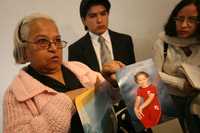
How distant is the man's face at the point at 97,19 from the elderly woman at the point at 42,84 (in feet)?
1.95

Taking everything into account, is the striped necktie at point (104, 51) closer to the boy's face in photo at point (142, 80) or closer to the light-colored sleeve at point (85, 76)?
the light-colored sleeve at point (85, 76)

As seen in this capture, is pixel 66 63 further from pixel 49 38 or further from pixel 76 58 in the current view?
pixel 76 58

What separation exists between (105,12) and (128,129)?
38.7 inches

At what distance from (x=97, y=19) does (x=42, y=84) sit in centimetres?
83

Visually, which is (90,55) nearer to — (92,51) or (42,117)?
(92,51)

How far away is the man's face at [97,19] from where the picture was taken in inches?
70.7

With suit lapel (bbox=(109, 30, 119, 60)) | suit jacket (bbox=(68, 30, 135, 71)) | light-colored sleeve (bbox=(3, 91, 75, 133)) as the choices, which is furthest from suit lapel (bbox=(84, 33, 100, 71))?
light-colored sleeve (bbox=(3, 91, 75, 133))

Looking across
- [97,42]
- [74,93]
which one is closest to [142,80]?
[74,93]

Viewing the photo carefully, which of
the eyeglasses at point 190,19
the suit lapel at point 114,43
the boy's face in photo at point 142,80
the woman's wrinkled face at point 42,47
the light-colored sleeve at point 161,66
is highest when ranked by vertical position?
the woman's wrinkled face at point 42,47

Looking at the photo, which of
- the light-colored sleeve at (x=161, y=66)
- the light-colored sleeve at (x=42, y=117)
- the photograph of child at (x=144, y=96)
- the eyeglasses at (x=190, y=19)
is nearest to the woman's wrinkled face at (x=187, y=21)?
the eyeglasses at (x=190, y=19)

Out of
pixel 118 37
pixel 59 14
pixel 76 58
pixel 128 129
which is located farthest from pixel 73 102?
pixel 59 14

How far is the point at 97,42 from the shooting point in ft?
6.17

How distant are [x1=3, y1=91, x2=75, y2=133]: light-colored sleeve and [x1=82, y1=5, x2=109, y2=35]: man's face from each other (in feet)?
2.89

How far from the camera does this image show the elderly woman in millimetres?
973
